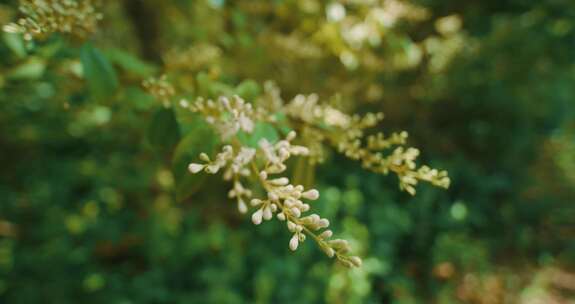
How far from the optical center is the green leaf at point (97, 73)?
1.02 metres

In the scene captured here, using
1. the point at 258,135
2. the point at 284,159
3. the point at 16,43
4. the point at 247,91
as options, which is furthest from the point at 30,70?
the point at 284,159

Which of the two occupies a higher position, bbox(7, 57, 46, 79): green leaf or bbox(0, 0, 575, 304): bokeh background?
bbox(0, 0, 575, 304): bokeh background

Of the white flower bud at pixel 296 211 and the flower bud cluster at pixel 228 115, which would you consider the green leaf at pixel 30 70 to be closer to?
the flower bud cluster at pixel 228 115

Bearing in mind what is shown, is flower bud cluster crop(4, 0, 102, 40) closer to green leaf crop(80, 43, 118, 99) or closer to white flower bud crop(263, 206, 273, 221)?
green leaf crop(80, 43, 118, 99)

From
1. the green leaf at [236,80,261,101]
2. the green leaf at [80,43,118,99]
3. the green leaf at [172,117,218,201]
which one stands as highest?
the green leaf at [236,80,261,101]

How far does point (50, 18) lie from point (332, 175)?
2.13 m

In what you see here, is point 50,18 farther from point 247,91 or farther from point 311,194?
point 311,194

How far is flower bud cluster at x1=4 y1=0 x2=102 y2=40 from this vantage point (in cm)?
83

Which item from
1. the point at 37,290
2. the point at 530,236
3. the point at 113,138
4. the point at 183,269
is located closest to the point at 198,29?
the point at 113,138

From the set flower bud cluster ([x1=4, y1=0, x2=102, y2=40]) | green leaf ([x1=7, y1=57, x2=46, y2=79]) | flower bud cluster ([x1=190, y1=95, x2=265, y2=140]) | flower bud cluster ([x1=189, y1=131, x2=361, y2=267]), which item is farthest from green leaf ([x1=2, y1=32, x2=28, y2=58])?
flower bud cluster ([x1=189, y1=131, x2=361, y2=267])

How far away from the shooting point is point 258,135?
2.94ft

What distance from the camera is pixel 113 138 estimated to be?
9.03 ft

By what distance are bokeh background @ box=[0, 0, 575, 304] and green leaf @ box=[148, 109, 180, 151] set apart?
2.00ft

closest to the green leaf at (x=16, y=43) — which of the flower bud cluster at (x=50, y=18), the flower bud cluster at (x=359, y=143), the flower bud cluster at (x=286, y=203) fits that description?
the flower bud cluster at (x=50, y=18)
